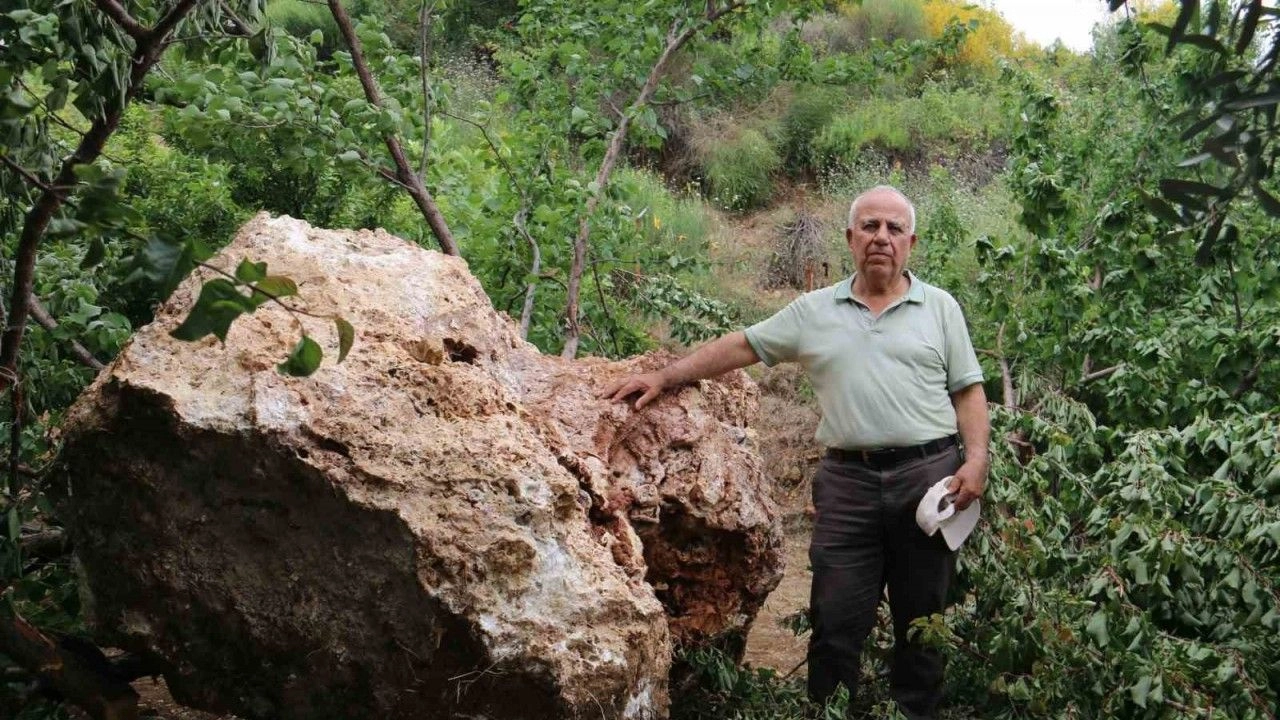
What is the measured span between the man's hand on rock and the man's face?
70 centimetres

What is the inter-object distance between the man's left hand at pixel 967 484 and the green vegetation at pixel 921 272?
0.60 ft

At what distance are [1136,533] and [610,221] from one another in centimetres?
295

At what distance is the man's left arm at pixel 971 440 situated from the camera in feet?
13.0

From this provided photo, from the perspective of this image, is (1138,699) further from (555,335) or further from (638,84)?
(638,84)

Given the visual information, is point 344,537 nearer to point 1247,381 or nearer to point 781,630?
point 781,630

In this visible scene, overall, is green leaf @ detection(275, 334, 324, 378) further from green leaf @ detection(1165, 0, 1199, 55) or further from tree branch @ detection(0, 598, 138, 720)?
tree branch @ detection(0, 598, 138, 720)

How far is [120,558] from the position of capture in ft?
10.5

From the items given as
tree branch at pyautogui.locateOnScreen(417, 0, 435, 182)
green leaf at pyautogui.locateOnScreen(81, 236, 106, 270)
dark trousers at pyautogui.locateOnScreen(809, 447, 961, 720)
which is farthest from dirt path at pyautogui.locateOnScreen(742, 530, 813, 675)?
green leaf at pyautogui.locateOnScreen(81, 236, 106, 270)

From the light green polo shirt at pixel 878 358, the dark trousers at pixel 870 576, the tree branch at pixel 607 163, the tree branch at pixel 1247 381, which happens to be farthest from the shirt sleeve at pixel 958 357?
the tree branch at pixel 607 163

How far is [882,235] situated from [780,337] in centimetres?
44

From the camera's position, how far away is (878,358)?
13.3ft

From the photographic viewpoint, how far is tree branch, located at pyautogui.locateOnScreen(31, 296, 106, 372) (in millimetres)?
3900

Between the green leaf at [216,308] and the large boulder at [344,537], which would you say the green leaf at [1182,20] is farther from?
the large boulder at [344,537]

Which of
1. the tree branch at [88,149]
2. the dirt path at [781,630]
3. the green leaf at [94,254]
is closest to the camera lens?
the green leaf at [94,254]
